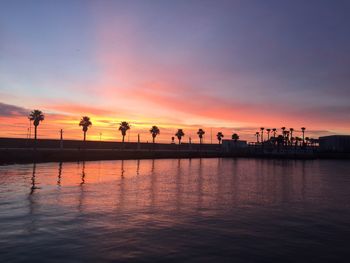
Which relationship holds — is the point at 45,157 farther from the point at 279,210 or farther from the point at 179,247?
the point at 179,247

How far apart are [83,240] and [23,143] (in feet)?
562

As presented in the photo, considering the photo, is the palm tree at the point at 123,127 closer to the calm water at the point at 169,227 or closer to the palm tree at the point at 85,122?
the palm tree at the point at 85,122

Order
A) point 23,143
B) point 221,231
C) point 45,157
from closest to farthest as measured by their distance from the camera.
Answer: point 221,231
point 45,157
point 23,143

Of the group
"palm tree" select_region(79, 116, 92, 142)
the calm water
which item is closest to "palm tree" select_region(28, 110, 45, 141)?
"palm tree" select_region(79, 116, 92, 142)

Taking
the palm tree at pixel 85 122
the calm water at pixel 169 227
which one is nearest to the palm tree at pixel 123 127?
the palm tree at pixel 85 122

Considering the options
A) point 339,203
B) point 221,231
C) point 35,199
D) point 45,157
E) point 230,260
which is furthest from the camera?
point 45,157

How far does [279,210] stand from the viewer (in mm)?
30609

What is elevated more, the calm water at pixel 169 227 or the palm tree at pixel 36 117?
the palm tree at pixel 36 117

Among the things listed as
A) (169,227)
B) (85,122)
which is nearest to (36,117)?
(85,122)

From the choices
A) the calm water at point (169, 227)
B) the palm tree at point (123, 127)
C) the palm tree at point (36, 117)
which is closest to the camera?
the calm water at point (169, 227)

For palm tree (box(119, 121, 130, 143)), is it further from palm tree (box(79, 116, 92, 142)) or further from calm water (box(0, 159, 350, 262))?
calm water (box(0, 159, 350, 262))

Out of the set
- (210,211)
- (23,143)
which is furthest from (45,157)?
(210,211)

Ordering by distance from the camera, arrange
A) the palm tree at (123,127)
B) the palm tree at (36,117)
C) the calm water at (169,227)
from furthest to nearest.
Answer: the palm tree at (123,127)
the palm tree at (36,117)
the calm water at (169,227)

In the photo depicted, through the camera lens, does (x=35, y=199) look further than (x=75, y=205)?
Yes
